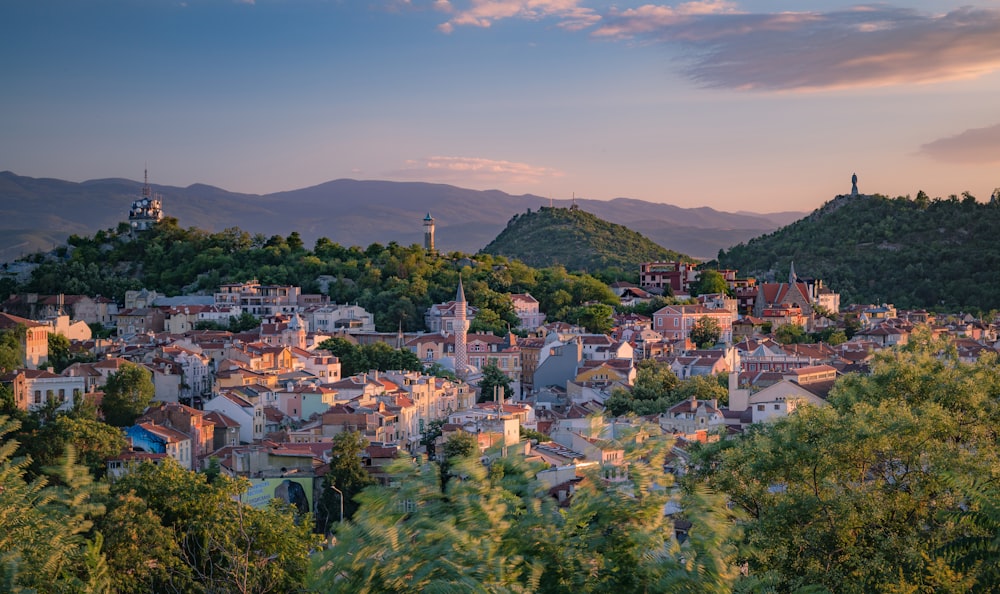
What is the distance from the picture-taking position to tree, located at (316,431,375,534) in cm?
1820

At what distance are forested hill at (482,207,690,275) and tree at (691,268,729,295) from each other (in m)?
21.6

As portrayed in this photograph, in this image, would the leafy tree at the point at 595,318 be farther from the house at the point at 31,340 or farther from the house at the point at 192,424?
the house at the point at 192,424

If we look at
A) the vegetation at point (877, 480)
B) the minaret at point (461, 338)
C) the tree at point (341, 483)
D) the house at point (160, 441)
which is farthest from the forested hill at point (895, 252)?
the vegetation at point (877, 480)

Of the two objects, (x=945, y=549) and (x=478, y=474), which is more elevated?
(x=478, y=474)

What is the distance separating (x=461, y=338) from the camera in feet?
118

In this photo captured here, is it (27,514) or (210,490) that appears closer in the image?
(27,514)

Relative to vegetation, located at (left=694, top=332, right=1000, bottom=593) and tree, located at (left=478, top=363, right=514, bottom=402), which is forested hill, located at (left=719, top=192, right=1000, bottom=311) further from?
vegetation, located at (left=694, top=332, right=1000, bottom=593)

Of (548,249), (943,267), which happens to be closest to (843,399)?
(943,267)

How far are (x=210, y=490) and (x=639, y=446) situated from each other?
1045 cm

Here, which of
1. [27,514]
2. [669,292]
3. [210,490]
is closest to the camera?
[27,514]

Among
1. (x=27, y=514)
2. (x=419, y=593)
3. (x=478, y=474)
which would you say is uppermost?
(x=478, y=474)

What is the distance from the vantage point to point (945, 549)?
6.03m

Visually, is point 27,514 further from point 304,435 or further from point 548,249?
point 548,249

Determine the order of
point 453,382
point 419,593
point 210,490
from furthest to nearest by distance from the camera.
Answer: point 453,382 → point 210,490 → point 419,593
